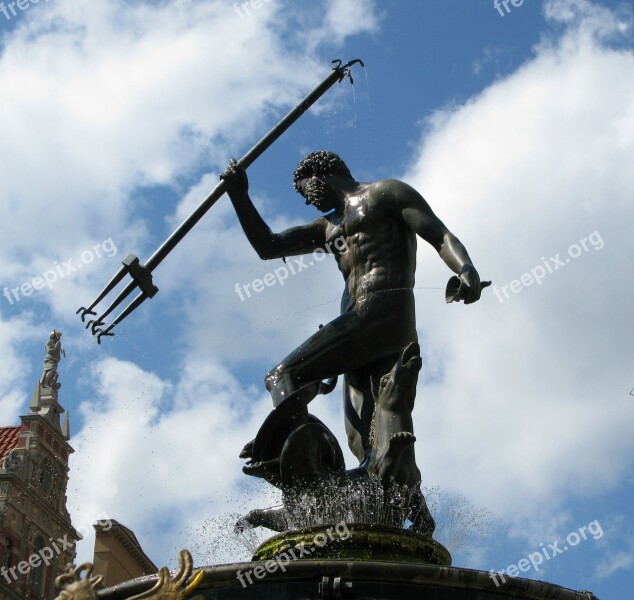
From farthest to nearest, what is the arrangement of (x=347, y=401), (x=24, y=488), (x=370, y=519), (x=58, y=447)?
(x=58, y=447) → (x=24, y=488) → (x=347, y=401) → (x=370, y=519)

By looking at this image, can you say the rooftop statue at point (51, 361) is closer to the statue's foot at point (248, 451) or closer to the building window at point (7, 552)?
the building window at point (7, 552)

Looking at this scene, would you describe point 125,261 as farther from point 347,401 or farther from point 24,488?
point 24,488

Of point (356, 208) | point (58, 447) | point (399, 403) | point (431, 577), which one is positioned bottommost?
point (431, 577)

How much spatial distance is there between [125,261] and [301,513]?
2945 mm

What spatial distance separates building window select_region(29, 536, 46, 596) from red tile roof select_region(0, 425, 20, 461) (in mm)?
3382

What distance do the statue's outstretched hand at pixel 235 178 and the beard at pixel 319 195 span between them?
1.98 ft

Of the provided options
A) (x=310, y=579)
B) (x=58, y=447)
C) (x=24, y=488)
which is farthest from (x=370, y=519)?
(x=58, y=447)

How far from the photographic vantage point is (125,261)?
32.7ft

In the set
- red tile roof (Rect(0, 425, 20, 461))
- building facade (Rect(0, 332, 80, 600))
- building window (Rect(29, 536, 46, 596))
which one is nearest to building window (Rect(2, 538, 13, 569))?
building facade (Rect(0, 332, 80, 600))

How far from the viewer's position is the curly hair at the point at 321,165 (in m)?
10.2

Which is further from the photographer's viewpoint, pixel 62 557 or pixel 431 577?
pixel 62 557

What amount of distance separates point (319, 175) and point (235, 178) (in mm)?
807

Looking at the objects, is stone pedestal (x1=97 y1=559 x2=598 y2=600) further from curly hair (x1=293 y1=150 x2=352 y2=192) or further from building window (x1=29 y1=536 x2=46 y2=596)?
building window (x1=29 y1=536 x2=46 y2=596)

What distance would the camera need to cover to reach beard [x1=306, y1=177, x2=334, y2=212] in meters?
10.1
